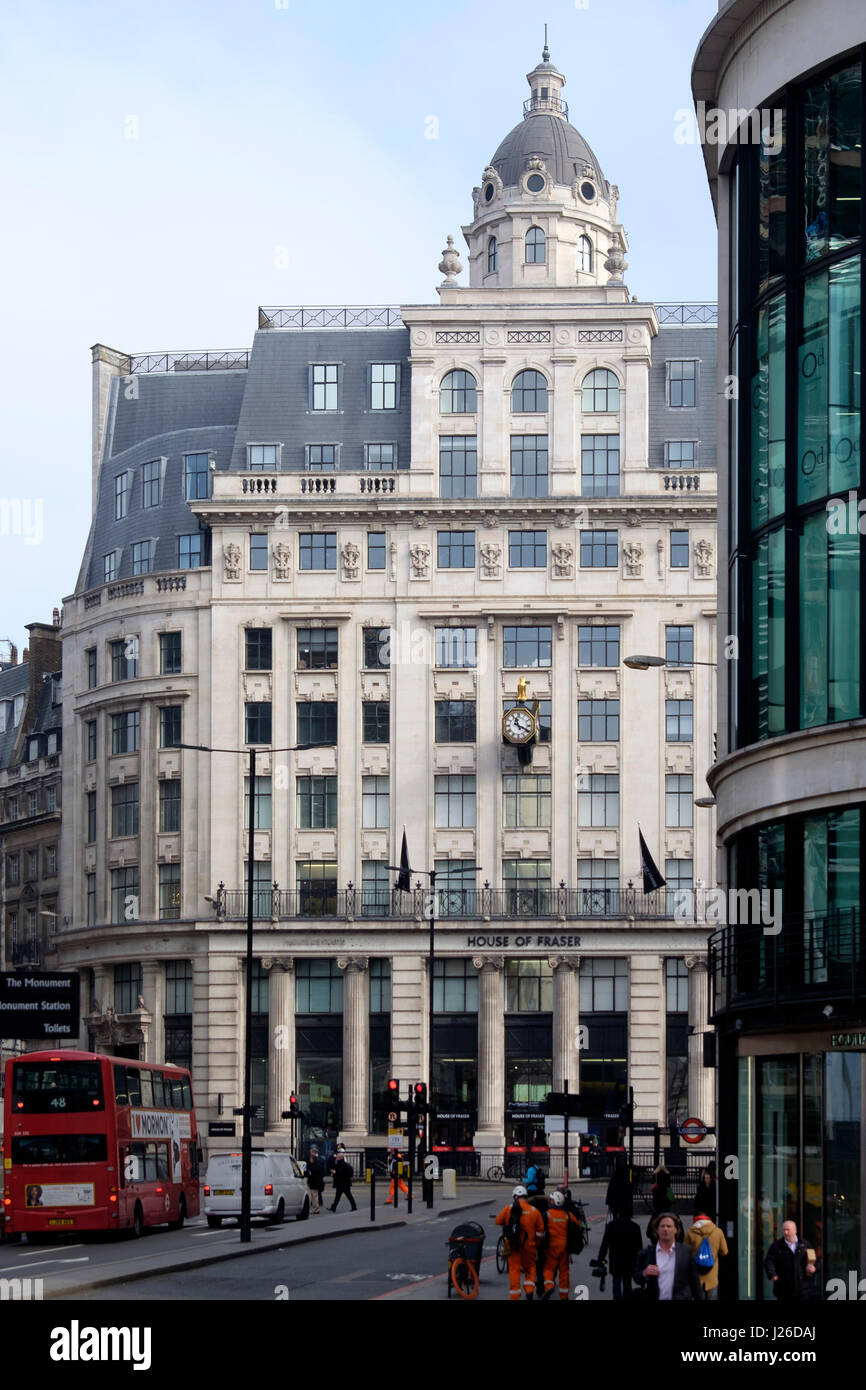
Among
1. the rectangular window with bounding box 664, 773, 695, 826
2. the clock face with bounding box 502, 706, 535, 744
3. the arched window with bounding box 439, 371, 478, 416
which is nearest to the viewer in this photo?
the clock face with bounding box 502, 706, 535, 744

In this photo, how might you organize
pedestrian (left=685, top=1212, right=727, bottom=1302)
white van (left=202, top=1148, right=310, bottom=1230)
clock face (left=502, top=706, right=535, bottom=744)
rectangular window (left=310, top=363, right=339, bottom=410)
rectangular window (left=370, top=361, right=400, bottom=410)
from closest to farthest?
pedestrian (left=685, top=1212, right=727, bottom=1302) < white van (left=202, top=1148, right=310, bottom=1230) < clock face (left=502, top=706, right=535, bottom=744) < rectangular window (left=370, top=361, right=400, bottom=410) < rectangular window (left=310, top=363, right=339, bottom=410)

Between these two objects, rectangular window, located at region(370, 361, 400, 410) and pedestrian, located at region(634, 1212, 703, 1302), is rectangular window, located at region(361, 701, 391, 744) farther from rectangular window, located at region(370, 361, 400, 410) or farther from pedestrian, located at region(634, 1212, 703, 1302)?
pedestrian, located at region(634, 1212, 703, 1302)

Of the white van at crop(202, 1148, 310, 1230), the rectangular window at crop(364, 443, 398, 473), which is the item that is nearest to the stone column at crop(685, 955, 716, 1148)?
the rectangular window at crop(364, 443, 398, 473)

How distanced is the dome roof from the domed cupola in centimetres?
A: 4

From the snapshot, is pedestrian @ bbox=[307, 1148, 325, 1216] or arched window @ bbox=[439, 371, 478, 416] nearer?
pedestrian @ bbox=[307, 1148, 325, 1216]

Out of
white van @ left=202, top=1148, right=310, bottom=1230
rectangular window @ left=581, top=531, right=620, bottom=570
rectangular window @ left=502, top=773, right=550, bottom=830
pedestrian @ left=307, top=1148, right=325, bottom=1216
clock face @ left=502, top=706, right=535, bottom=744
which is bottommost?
pedestrian @ left=307, top=1148, right=325, bottom=1216

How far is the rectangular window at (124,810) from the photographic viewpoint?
284ft

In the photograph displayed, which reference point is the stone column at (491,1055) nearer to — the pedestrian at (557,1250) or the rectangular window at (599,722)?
the rectangular window at (599,722)

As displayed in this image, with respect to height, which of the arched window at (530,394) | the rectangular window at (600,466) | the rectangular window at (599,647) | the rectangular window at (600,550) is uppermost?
the arched window at (530,394)

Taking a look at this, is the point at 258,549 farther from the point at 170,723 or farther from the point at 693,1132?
the point at 693,1132

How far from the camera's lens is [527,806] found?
271ft

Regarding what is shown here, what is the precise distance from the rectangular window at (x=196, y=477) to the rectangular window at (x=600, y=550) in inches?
629

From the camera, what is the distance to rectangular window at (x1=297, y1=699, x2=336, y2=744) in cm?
8394

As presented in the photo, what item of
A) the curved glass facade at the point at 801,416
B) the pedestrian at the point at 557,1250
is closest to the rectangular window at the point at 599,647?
the curved glass facade at the point at 801,416
